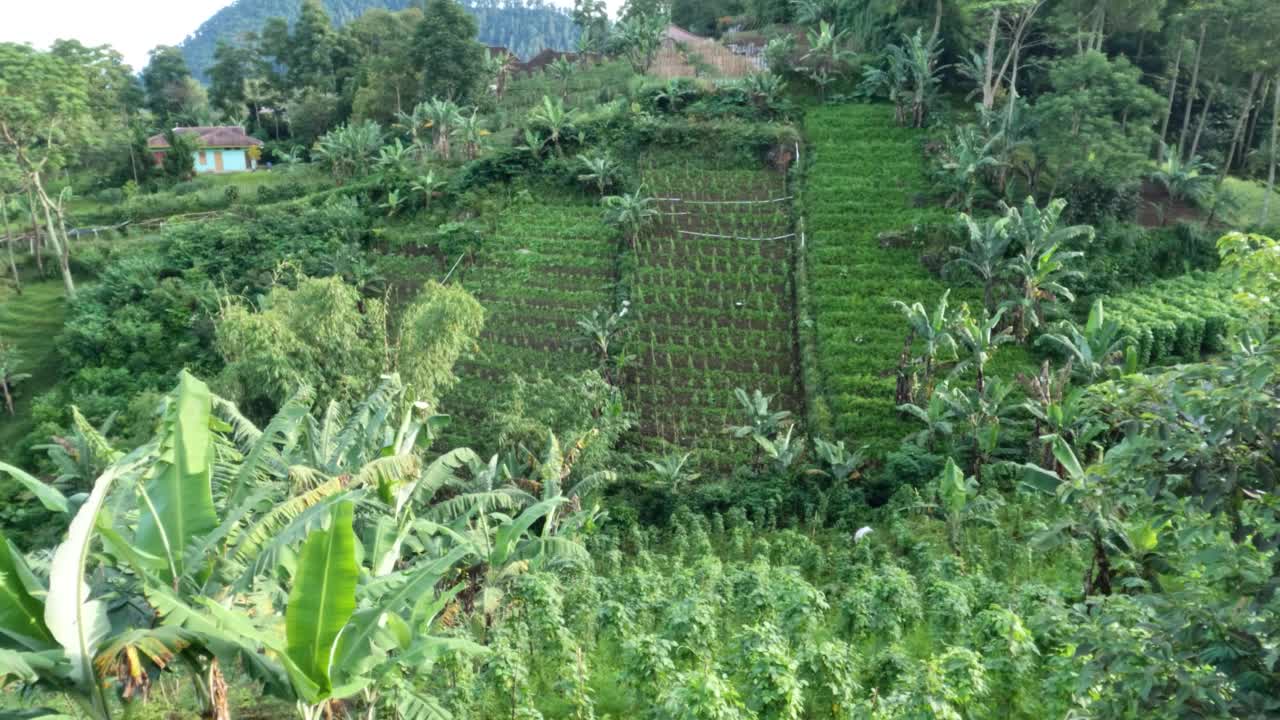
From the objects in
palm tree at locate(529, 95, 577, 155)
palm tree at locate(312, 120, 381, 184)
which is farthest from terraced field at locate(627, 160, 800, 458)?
palm tree at locate(312, 120, 381, 184)

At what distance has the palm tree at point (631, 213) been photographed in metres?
22.6

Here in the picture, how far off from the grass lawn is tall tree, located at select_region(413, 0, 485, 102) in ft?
48.4

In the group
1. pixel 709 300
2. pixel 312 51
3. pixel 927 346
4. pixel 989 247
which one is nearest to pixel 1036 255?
pixel 989 247

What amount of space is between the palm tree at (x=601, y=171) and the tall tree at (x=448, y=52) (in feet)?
35.1

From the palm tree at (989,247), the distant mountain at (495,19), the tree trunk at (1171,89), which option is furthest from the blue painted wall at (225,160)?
the distant mountain at (495,19)

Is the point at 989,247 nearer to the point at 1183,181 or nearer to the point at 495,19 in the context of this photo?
the point at 1183,181

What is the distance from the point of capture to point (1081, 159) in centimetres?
1969

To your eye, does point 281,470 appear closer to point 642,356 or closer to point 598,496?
point 598,496

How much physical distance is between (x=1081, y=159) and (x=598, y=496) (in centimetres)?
1257

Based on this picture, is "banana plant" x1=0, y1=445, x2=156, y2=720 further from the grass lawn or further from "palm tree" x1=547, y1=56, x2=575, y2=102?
"palm tree" x1=547, y1=56, x2=575, y2=102

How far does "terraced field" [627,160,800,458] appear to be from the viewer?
1847 cm

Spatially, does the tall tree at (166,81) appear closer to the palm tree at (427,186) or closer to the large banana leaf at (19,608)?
the palm tree at (427,186)

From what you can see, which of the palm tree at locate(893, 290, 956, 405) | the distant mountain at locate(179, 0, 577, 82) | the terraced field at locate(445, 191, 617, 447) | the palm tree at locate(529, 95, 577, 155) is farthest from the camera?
the distant mountain at locate(179, 0, 577, 82)

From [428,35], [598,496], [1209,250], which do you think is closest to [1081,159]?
[1209,250]
